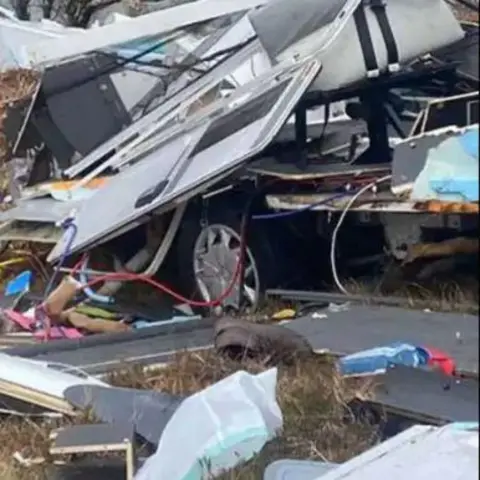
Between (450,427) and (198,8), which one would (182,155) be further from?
(450,427)

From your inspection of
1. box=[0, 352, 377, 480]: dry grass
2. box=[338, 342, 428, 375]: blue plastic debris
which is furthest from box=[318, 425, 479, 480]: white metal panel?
box=[0, 352, 377, 480]: dry grass

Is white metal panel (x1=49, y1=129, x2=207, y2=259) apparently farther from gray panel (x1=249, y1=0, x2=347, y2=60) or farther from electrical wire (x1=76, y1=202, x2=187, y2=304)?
gray panel (x1=249, y1=0, x2=347, y2=60)

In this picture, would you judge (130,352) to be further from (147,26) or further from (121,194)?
(147,26)

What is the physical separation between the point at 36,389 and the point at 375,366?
1454 mm

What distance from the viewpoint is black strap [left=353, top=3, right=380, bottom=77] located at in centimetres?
600

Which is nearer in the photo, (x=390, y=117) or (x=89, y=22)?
(x=390, y=117)

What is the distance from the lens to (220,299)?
628 centimetres

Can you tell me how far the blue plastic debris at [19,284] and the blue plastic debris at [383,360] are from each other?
9.46 ft

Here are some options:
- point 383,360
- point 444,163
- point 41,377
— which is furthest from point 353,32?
point 444,163

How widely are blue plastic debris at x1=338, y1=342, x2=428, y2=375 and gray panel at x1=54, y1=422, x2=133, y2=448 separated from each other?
2.19ft

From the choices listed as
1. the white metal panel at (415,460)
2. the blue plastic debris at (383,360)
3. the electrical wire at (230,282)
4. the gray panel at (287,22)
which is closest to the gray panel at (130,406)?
the blue plastic debris at (383,360)

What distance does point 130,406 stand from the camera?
4.55m

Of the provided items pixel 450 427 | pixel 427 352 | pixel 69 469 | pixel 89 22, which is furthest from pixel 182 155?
pixel 89 22

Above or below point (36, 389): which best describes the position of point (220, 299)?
below
